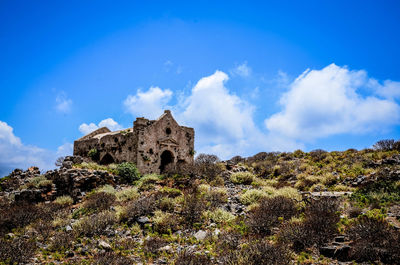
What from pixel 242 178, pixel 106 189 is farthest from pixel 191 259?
pixel 242 178

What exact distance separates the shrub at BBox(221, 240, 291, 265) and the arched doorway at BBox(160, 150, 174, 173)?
18588mm

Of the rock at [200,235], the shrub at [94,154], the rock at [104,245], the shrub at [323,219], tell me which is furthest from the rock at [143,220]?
the shrub at [94,154]

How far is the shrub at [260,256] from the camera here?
609cm

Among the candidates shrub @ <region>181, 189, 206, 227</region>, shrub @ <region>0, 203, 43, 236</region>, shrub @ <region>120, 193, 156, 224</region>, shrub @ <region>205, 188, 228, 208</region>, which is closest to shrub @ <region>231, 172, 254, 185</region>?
shrub @ <region>205, 188, 228, 208</region>

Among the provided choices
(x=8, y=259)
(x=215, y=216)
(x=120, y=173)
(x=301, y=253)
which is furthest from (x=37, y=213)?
(x=301, y=253)

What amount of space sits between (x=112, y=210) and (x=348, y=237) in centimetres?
1005

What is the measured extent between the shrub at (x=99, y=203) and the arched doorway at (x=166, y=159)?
10.9 meters

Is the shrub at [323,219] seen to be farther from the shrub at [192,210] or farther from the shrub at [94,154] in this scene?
the shrub at [94,154]

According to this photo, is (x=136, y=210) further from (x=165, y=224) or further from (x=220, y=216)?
(x=220, y=216)

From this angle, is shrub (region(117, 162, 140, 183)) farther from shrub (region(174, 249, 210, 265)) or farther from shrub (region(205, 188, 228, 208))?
shrub (region(174, 249, 210, 265))

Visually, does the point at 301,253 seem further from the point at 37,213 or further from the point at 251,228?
the point at 37,213

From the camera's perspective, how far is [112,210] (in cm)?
1205

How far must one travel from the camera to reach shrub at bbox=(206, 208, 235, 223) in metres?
10.1

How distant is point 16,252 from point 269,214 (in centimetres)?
860
